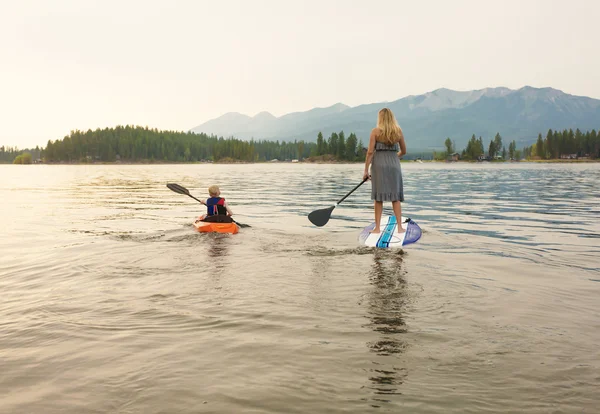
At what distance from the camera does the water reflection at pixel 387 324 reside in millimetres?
4305

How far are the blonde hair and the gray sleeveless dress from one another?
206 millimetres

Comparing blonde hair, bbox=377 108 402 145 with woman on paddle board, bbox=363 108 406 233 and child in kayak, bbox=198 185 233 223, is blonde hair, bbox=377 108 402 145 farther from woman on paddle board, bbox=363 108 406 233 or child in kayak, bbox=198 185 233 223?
child in kayak, bbox=198 185 233 223

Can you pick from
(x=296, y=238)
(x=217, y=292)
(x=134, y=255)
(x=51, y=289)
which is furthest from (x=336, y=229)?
(x=51, y=289)

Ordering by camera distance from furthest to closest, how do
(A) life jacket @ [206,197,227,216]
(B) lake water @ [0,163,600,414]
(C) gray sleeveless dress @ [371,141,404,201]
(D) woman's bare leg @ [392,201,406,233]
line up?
Result: 1. (A) life jacket @ [206,197,227,216]
2. (D) woman's bare leg @ [392,201,406,233]
3. (C) gray sleeveless dress @ [371,141,404,201]
4. (B) lake water @ [0,163,600,414]

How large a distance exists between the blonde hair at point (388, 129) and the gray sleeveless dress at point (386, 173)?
0.67 ft

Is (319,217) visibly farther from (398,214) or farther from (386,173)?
(386,173)

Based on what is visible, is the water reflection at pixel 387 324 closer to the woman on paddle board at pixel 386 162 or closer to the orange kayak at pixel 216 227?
the woman on paddle board at pixel 386 162

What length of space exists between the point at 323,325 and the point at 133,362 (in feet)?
7.54

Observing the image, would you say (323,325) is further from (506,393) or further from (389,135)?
(389,135)

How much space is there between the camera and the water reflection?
4305 mm

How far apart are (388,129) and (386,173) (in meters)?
1.11

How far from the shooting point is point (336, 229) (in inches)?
625

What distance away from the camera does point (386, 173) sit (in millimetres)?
11969

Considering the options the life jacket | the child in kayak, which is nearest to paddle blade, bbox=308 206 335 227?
the child in kayak
